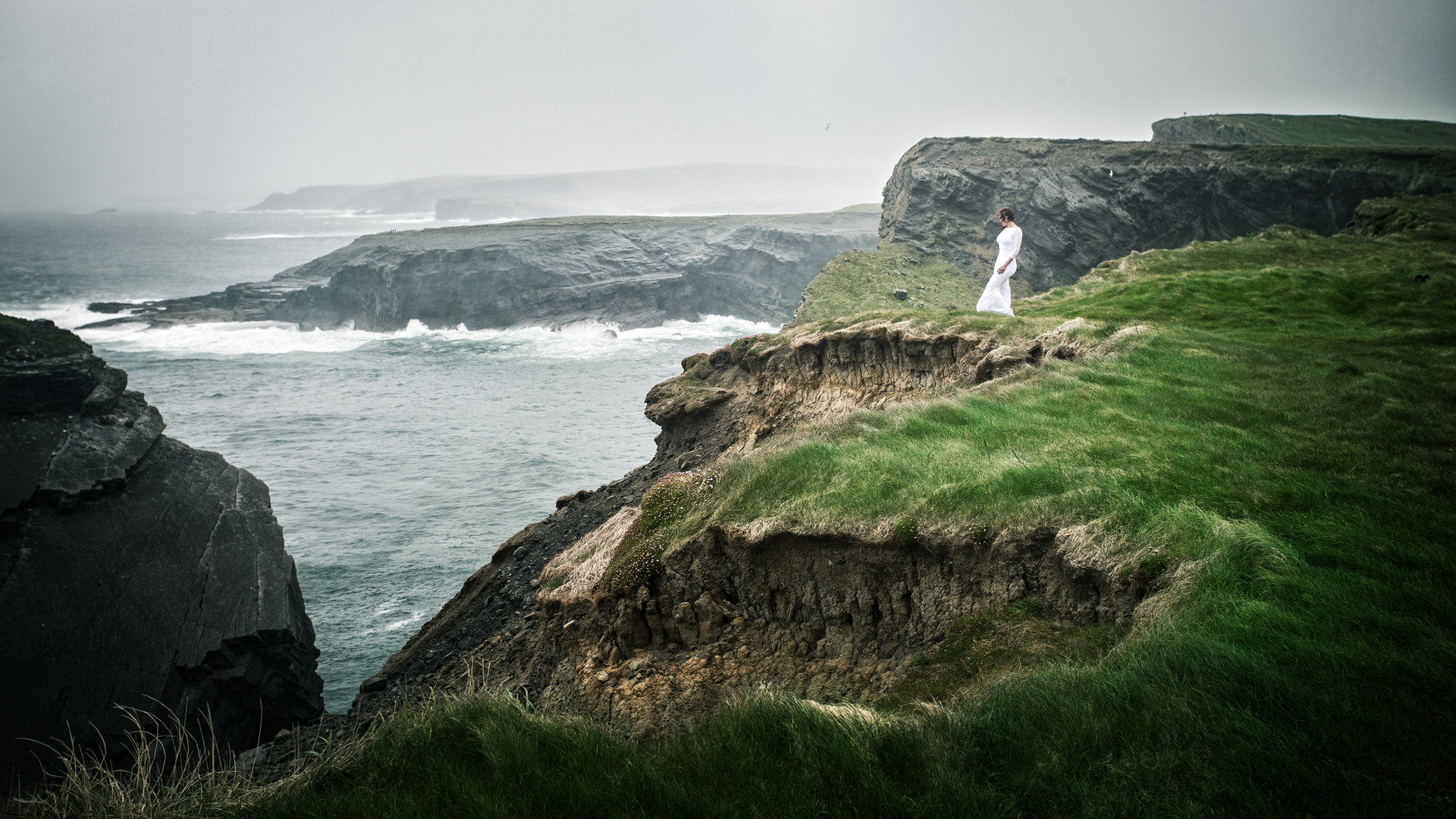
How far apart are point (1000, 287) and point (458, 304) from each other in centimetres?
6563

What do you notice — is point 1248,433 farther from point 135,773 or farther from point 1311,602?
point 135,773

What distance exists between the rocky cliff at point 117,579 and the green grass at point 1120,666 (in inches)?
468

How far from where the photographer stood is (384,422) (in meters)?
35.0

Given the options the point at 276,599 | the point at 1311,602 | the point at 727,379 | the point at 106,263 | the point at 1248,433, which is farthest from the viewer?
the point at 106,263

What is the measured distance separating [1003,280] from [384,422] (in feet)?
101

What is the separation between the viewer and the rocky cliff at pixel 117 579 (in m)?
12.9

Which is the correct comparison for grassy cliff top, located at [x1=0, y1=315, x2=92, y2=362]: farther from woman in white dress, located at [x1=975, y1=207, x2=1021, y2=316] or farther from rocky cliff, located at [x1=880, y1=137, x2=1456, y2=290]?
rocky cliff, located at [x1=880, y1=137, x2=1456, y2=290]

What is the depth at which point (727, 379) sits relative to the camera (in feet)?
56.9

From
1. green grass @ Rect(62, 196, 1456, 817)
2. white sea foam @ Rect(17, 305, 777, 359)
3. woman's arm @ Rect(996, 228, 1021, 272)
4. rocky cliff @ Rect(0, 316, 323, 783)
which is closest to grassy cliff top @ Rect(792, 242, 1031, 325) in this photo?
white sea foam @ Rect(17, 305, 777, 359)

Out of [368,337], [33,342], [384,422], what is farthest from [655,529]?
[368,337]

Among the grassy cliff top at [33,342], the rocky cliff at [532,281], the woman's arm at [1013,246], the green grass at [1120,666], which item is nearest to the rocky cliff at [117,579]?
the grassy cliff top at [33,342]

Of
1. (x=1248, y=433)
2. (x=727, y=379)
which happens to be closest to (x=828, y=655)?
(x=1248, y=433)

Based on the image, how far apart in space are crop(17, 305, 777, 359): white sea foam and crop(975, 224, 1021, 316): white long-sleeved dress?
44.0m

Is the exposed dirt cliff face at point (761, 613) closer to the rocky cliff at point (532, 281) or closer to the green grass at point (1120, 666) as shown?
the green grass at point (1120, 666)
